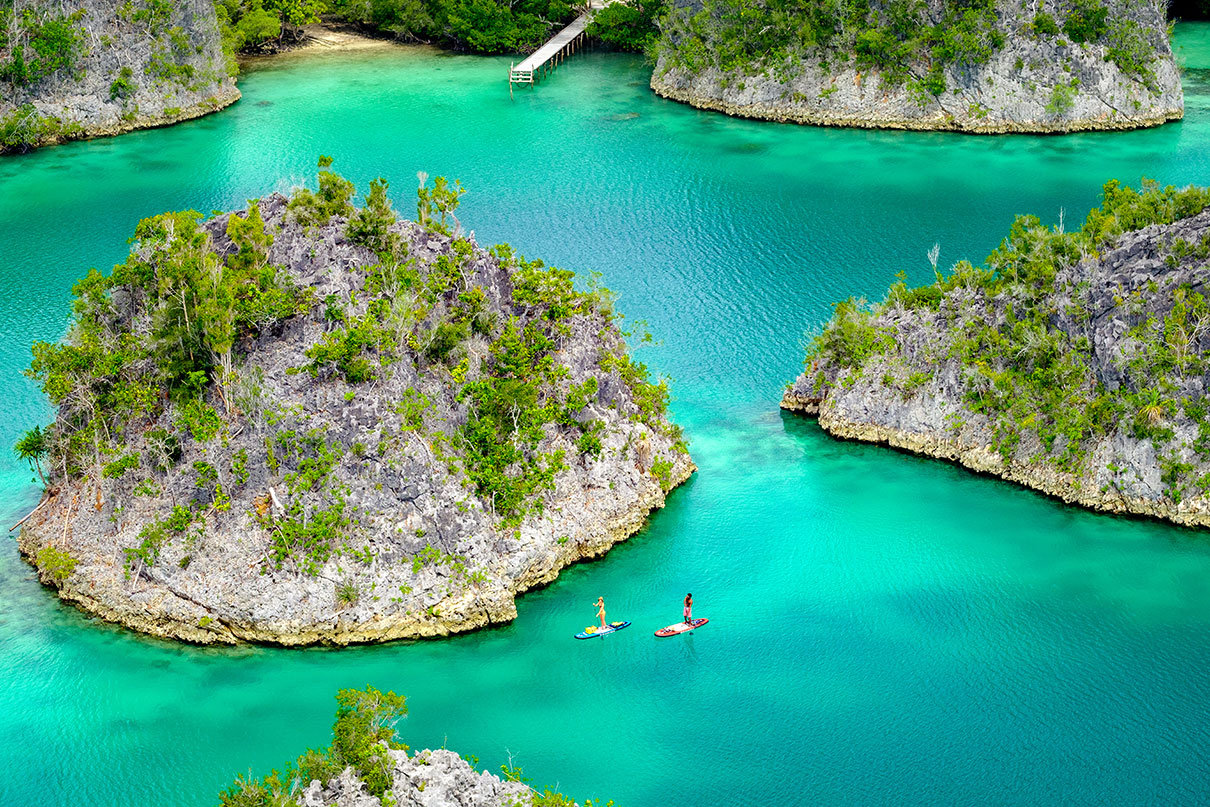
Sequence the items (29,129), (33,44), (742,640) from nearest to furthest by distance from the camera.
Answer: (742,640) < (29,129) < (33,44)

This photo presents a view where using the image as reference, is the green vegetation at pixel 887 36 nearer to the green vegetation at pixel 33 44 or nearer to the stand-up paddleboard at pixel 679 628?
the green vegetation at pixel 33 44

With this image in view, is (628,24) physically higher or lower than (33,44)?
lower

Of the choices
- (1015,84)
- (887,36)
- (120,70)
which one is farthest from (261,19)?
(1015,84)

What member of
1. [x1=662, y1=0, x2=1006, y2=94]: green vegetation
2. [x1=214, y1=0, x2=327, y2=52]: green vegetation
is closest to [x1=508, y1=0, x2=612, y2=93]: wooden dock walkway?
[x1=662, y1=0, x2=1006, y2=94]: green vegetation

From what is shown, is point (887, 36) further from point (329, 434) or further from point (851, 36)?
point (329, 434)

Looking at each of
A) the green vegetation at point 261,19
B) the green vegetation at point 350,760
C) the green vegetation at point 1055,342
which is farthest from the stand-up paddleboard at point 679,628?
the green vegetation at point 261,19

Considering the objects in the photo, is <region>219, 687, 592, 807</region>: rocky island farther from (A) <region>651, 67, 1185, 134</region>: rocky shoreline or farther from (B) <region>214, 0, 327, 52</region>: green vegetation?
(B) <region>214, 0, 327, 52</region>: green vegetation

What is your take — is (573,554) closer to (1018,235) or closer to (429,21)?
(1018,235)
